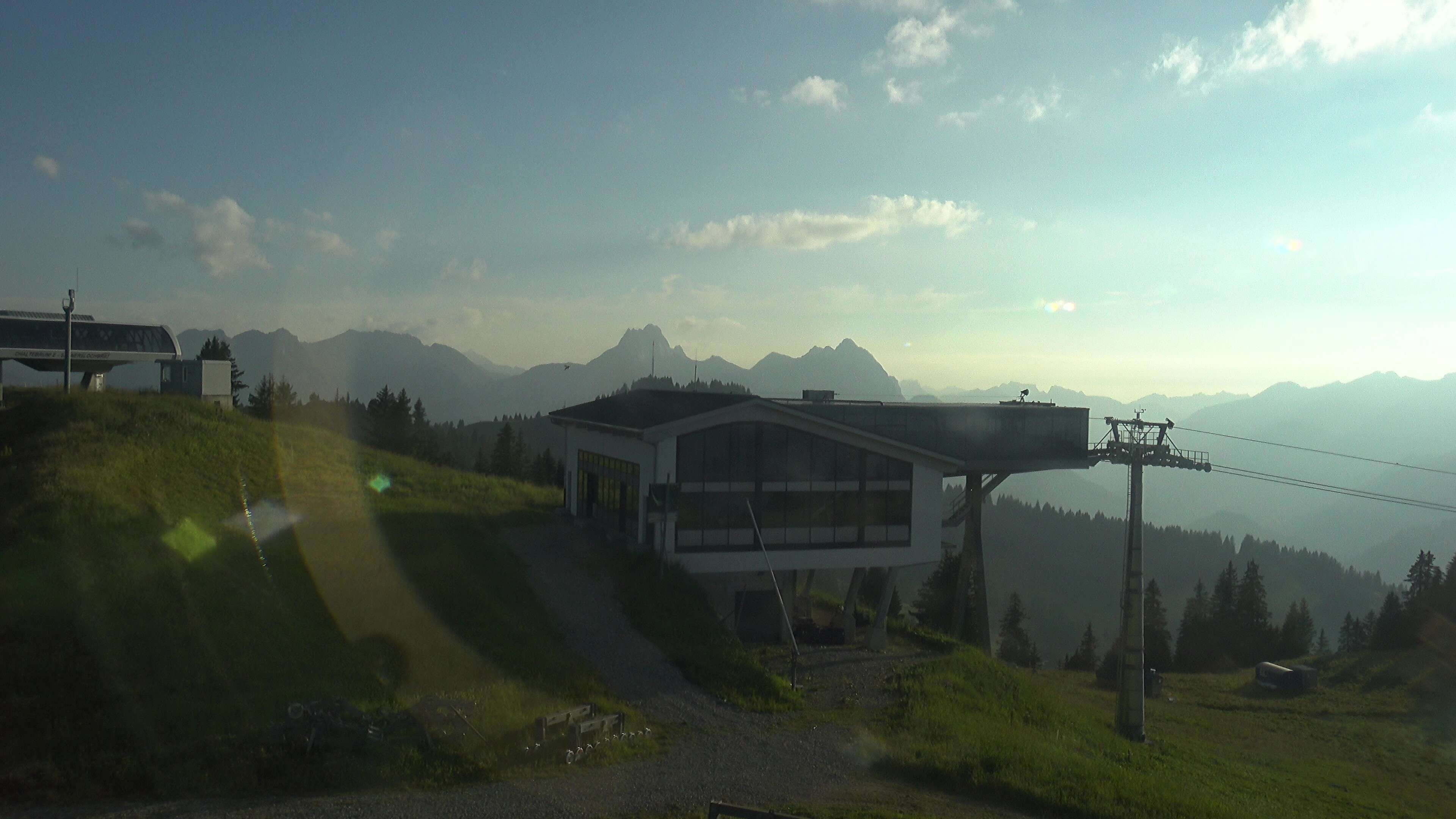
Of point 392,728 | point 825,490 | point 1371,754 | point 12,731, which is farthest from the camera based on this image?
point 1371,754

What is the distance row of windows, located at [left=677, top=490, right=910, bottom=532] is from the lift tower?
7.50m

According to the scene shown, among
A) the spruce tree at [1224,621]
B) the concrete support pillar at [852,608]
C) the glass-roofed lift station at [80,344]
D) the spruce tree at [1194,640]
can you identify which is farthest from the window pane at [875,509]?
the spruce tree at [1224,621]

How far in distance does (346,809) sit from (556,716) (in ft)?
12.9

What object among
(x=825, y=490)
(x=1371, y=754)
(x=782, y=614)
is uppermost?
(x=825, y=490)

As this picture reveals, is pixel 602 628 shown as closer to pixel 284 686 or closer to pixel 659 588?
pixel 659 588

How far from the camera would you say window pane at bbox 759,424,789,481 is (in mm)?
28734

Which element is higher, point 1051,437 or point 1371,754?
point 1051,437

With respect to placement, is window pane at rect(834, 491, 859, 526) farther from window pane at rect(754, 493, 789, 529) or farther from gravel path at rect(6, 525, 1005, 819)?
gravel path at rect(6, 525, 1005, 819)

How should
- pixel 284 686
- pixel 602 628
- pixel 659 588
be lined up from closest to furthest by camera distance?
pixel 284 686
pixel 602 628
pixel 659 588

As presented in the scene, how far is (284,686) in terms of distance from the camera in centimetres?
1659

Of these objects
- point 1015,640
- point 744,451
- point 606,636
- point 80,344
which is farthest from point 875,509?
point 1015,640

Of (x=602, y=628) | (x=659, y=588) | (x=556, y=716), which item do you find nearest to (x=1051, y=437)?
(x=659, y=588)

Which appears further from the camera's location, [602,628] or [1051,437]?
[1051,437]

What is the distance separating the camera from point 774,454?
94.8 ft
